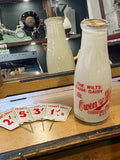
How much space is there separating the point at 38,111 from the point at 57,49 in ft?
0.89

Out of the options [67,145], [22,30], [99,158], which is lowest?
[99,158]

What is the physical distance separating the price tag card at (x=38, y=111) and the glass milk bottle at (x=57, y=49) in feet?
0.54

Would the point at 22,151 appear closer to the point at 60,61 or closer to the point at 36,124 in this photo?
the point at 36,124

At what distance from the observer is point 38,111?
588 mm

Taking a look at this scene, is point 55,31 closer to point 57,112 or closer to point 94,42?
point 94,42

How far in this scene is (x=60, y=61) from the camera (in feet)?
1.89

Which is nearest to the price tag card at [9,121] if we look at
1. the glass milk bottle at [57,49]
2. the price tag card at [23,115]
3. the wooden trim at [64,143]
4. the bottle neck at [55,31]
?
the price tag card at [23,115]

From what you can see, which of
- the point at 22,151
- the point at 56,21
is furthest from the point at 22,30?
the point at 22,151

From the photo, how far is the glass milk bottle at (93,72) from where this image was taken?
0.40 meters

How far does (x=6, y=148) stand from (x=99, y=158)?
0.31 m

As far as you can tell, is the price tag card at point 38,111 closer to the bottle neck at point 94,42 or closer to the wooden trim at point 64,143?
the wooden trim at point 64,143

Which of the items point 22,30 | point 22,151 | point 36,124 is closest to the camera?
point 22,151

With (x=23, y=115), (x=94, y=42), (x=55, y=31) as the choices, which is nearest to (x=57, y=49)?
(x=55, y=31)

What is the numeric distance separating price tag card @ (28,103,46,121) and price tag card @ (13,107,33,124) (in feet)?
0.05
